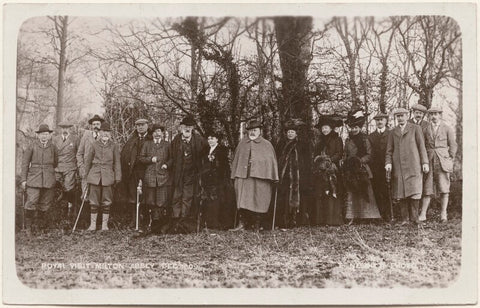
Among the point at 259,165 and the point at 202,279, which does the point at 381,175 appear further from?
the point at 202,279

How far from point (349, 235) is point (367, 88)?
1648mm

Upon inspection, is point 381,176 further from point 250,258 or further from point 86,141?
point 86,141

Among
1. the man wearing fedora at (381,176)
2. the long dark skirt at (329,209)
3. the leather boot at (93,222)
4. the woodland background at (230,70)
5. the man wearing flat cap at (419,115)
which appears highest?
the woodland background at (230,70)

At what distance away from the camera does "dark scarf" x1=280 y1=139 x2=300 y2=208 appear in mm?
6984

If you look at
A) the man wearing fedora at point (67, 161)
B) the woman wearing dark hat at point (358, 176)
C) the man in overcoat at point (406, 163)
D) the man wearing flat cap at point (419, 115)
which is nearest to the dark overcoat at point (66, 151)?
the man wearing fedora at point (67, 161)

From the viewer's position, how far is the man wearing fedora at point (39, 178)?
685cm

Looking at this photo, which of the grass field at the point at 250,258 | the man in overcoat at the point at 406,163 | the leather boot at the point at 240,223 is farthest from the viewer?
the leather boot at the point at 240,223

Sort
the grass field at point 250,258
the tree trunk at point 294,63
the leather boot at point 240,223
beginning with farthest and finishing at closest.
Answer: the leather boot at point 240,223 < the tree trunk at point 294,63 < the grass field at point 250,258

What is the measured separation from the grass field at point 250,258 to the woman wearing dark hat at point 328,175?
0.49ft

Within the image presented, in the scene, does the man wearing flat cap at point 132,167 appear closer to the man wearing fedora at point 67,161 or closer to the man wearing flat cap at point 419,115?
the man wearing fedora at point 67,161

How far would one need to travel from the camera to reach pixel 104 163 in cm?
697

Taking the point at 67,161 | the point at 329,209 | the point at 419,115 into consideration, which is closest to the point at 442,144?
the point at 419,115

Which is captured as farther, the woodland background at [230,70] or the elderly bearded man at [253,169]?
the elderly bearded man at [253,169]

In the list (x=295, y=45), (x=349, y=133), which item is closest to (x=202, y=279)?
(x=349, y=133)
